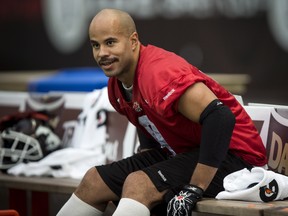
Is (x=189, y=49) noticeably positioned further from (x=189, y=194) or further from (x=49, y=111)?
(x=189, y=194)

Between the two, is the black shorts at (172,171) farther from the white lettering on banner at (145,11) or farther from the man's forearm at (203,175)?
the white lettering on banner at (145,11)

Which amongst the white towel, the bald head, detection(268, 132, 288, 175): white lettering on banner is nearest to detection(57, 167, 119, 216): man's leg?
the bald head

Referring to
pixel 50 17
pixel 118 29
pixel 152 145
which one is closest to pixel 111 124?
pixel 152 145

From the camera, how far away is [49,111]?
6.37m

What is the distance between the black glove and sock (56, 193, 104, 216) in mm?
483

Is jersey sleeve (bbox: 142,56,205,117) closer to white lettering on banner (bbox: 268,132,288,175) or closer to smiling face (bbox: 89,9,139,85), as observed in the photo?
smiling face (bbox: 89,9,139,85)

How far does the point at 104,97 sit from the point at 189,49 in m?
1.27

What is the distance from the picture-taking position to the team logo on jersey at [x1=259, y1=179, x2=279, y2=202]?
4238 millimetres

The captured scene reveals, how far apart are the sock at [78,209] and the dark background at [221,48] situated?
2.41 m

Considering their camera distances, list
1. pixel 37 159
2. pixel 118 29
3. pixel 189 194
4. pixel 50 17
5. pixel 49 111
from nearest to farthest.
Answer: pixel 189 194 → pixel 118 29 → pixel 37 159 → pixel 49 111 → pixel 50 17

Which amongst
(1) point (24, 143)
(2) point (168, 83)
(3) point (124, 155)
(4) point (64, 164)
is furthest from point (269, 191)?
(1) point (24, 143)

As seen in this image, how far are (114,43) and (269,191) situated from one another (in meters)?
1.01

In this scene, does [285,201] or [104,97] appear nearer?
[285,201]

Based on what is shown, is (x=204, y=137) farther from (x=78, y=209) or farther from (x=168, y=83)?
(x=78, y=209)
